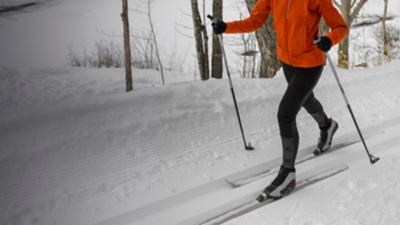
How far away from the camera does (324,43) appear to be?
235 cm

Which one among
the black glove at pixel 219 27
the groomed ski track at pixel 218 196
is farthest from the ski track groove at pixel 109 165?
the black glove at pixel 219 27

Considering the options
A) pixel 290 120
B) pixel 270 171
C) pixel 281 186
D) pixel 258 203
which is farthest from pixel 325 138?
pixel 258 203

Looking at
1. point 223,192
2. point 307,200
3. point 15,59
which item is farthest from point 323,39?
point 15,59

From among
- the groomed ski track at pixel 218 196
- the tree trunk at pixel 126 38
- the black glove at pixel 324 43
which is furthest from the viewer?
the tree trunk at pixel 126 38

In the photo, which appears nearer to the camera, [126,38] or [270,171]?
[270,171]

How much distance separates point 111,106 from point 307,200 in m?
2.15

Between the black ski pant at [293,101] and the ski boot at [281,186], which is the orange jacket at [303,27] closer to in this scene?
the black ski pant at [293,101]

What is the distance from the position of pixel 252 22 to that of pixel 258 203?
4.64 ft

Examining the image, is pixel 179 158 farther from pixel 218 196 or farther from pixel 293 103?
pixel 293 103

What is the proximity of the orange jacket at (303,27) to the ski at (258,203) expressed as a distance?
36.5 inches

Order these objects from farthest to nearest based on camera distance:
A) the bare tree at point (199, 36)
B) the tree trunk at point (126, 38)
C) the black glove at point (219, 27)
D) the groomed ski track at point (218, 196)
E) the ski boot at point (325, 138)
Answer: the bare tree at point (199, 36), the tree trunk at point (126, 38), the ski boot at point (325, 138), the black glove at point (219, 27), the groomed ski track at point (218, 196)

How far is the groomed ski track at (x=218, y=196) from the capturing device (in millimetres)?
2485

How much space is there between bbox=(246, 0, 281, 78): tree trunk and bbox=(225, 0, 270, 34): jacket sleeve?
260cm

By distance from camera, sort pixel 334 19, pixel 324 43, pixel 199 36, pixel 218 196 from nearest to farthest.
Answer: pixel 324 43
pixel 334 19
pixel 218 196
pixel 199 36
